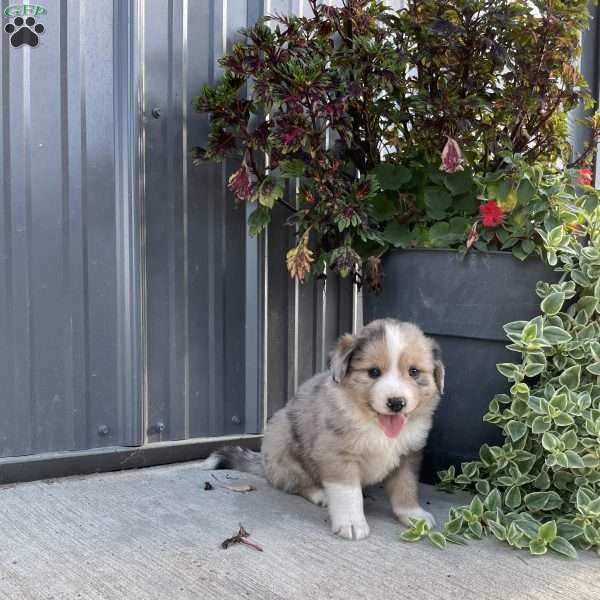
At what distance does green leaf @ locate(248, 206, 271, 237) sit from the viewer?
3.41 metres

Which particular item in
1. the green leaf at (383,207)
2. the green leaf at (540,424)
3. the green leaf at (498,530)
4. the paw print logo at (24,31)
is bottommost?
the green leaf at (498,530)

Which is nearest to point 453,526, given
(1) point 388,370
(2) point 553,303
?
(1) point 388,370

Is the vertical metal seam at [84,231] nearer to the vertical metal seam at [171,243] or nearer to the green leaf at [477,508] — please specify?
the vertical metal seam at [171,243]

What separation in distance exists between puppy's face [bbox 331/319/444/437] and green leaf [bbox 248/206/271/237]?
856mm

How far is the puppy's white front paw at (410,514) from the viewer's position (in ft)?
9.18

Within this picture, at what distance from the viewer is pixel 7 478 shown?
3.19 m

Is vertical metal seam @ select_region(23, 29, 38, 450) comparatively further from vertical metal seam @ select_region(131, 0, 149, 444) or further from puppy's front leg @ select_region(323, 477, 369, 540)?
puppy's front leg @ select_region(323, 477, 369, 540)

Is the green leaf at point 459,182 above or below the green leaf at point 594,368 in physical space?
above

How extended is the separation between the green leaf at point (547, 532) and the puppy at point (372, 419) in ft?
1.35

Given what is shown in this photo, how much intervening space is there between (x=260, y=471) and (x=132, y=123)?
1647 millimetres

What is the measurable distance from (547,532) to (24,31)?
110 inches

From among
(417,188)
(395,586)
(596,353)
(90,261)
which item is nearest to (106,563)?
(395,586)

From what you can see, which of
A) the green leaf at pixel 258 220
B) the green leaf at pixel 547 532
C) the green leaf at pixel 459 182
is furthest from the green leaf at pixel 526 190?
the green leaf at pixel 547 532

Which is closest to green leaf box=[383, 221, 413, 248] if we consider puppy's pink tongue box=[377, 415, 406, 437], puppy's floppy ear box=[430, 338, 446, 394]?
puppy's floppy ear box=[430, 338, 446, 394]
